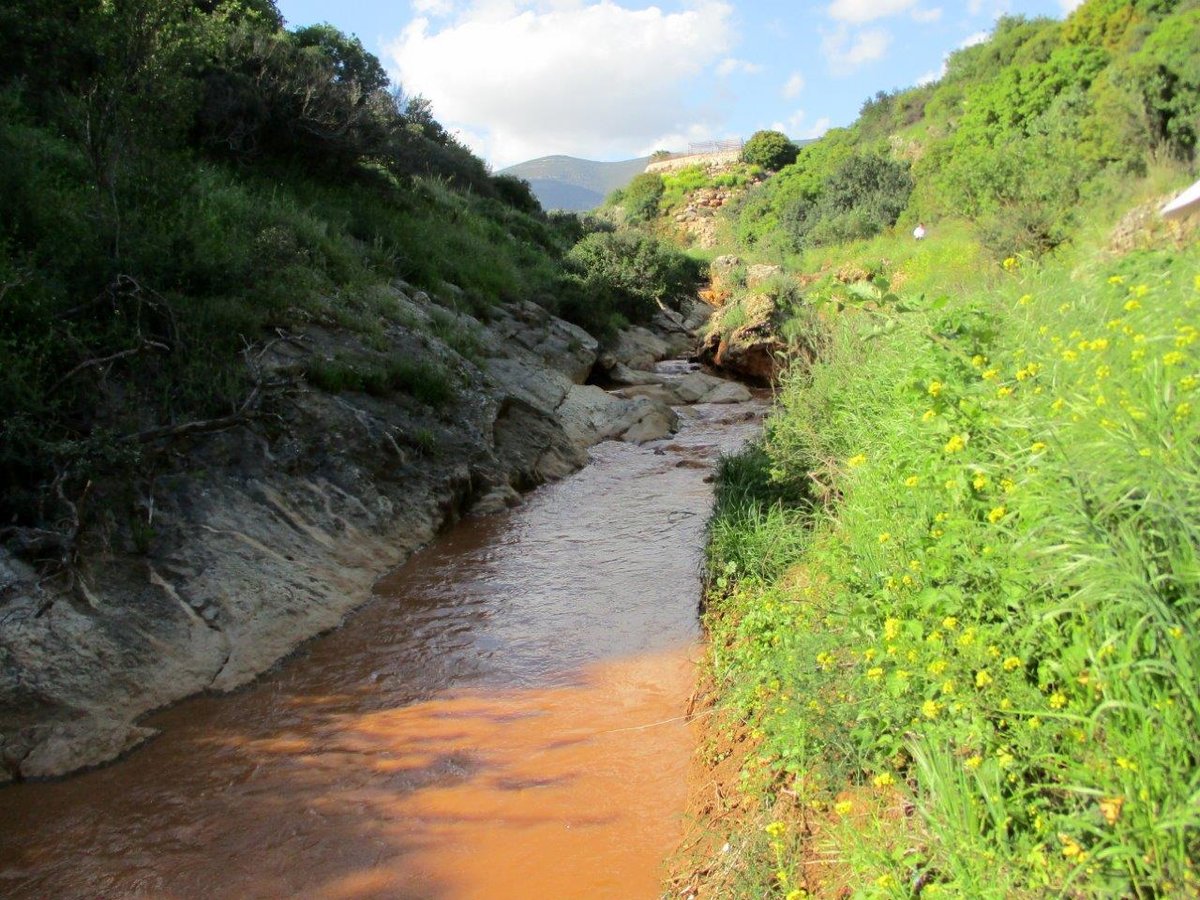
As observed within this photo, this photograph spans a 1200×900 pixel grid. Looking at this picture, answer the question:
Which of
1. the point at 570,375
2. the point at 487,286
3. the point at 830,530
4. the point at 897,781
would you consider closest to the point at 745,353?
the point at 570,375

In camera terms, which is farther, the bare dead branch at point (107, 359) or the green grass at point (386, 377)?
the green grass at point (386, 377)

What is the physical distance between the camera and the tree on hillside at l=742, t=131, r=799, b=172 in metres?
58.9

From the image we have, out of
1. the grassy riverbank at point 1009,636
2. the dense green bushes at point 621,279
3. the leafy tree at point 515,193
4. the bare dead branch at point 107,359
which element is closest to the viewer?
the grassy riverbank at point 1009,636

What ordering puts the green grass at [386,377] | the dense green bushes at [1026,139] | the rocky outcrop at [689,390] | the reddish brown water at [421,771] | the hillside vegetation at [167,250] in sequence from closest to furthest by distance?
the reddish brown water at [421,771] < the hillside vegetation at [167,250] < the green grass at [386,377] < the rocky outcrop at [689,390] < the dense green bushes at [1026,139]

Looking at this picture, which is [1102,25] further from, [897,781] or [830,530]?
[897,781]

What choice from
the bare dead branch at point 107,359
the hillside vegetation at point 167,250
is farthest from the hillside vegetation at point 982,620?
the bare dead branch at point 107,359

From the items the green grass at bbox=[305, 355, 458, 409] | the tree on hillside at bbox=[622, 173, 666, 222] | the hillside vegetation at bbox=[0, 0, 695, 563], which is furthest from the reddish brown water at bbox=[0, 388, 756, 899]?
the tree on hillside at bbox=[622, 173, 666, 222]

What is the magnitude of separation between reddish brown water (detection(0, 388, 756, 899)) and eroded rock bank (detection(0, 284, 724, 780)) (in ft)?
0.88

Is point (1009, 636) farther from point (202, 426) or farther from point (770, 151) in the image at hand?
point (770, 151)

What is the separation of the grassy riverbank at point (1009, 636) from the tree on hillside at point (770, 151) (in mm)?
59242

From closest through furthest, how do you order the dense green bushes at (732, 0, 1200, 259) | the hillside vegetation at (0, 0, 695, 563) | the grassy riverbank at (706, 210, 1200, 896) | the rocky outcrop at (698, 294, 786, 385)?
the grassy riverbank at (706, 210, 1200, 896)
the hillside vegetation at (0, 0, 695, 563)
the dense green bushes at (732, 0, 1200, 259)
the rocky outcrop at (698, 294, 786, 385)

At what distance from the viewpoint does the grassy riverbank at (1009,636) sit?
76.9 inches

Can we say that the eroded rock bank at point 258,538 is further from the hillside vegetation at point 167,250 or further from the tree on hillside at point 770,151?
the tree on hillside at point 770,151

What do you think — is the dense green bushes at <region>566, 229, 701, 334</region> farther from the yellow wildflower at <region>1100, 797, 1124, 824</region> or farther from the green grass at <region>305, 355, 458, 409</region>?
the yellow wildflower at <region>1100, 797, 1124, 824</region>
